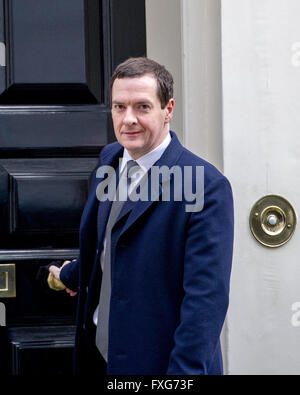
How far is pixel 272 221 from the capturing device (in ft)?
7.18

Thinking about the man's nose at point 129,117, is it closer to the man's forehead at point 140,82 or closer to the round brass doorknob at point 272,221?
the man's forehead at point 140,82

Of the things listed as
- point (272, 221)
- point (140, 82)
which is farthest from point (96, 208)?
point (272, 221)

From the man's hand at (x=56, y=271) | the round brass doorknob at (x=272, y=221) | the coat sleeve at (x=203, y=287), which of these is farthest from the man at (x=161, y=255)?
the round brass doorknob at (x=272, y=221)

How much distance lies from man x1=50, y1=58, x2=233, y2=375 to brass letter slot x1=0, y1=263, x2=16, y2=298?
2.01 feet

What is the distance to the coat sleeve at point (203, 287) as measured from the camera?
161 centimetres

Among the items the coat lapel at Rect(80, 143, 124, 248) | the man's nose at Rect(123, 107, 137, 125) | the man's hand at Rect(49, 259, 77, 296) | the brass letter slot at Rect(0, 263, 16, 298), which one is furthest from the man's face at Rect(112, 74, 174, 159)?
the brass letter slot at Rect(0, 263, 16, 298)

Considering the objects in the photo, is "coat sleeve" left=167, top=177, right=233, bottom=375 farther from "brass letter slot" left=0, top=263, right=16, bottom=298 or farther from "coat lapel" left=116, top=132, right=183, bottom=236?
"brass letter slot" left=0, top=263, right=16, bottom=298

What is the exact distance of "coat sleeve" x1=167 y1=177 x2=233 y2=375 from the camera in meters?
1.61

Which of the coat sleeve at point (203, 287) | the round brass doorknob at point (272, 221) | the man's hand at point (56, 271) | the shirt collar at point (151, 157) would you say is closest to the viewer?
the coat sleeve at point (203, 287)

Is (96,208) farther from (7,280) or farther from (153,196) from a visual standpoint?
(7,280)

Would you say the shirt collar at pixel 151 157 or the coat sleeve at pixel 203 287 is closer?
the coat sleeve at pixel 203 287

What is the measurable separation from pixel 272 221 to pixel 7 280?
2.89ft

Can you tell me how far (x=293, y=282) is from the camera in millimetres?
2207

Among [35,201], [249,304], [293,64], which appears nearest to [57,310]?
[35,201]
